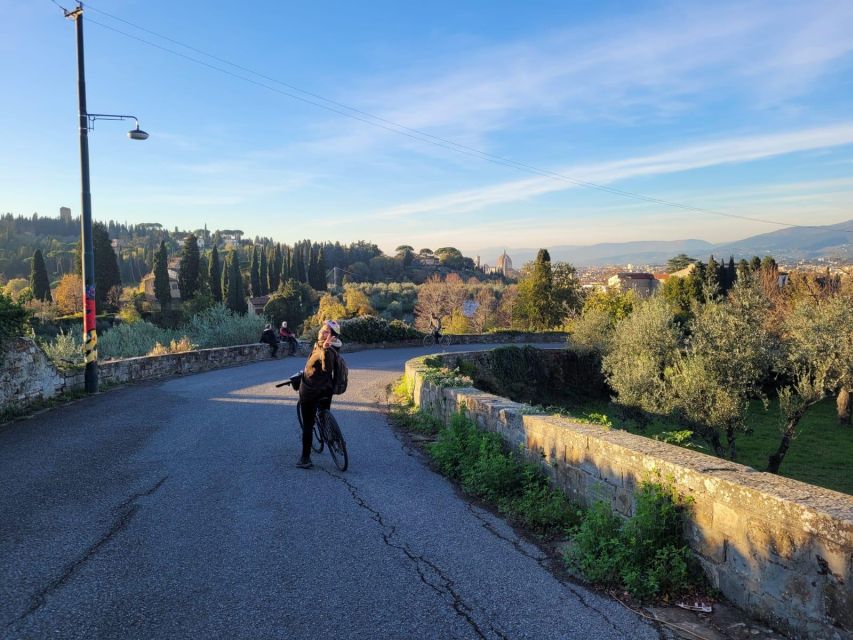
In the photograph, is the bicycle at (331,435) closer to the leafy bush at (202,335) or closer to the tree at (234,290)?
the leafy bush at (202,335)

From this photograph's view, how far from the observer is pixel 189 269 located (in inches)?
2840

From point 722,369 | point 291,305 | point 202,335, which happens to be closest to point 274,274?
point 291,305

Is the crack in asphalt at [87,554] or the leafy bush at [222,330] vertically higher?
the crack in asphalt at [87,554]

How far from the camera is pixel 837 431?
85.5 feet

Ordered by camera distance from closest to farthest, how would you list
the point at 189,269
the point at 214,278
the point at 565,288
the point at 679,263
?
the point at 565,288 < the point at 189,269 < the point at 214,278 < the point at 679,263

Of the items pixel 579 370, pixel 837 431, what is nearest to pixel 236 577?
pixel 579 370

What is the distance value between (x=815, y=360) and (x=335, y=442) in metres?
17.3

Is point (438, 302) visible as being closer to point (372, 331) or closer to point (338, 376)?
point (372, 331)

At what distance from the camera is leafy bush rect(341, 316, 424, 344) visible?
2866 cm

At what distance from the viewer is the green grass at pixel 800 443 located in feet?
60.1

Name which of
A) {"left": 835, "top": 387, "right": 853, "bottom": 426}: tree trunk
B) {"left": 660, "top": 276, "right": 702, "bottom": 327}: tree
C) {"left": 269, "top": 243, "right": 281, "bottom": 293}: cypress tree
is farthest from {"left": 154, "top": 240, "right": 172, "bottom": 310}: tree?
{"left": 835, "top": 387, "right": 853, "bottom": 426}: tree trunk

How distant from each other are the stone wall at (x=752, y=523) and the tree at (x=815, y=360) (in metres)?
15.1

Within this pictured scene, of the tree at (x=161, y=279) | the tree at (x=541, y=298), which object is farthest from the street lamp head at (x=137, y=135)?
the tree at (x=161, y=279)

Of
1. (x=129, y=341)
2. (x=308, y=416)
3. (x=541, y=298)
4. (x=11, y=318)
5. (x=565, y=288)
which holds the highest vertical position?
(x=11, y=318)
